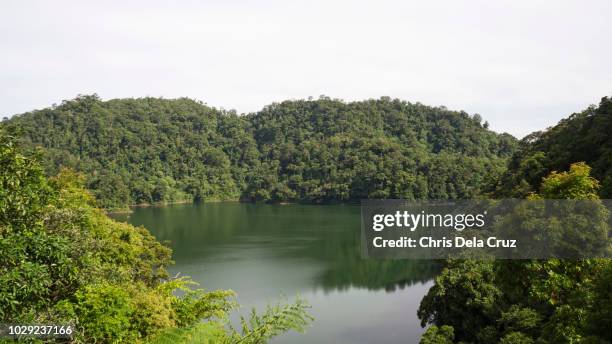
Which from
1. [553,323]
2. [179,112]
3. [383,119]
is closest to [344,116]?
[383,119]

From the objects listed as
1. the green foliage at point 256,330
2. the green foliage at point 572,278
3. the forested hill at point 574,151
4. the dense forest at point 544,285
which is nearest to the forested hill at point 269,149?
the forested hill at point 574,151

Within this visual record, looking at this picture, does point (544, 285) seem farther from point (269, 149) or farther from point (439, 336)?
point (269, 149)

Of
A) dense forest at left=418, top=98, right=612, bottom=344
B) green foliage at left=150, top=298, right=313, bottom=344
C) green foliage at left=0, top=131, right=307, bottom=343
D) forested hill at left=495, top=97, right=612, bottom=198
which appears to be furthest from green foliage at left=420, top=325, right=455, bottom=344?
forested hill at left=495, top=97, right=612, bottom=198

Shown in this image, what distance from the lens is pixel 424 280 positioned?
29.3m

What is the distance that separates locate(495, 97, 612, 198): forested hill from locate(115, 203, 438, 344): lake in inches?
300

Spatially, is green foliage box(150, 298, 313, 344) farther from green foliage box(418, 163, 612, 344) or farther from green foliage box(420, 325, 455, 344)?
green foliage box(420, 325, 455, 344)

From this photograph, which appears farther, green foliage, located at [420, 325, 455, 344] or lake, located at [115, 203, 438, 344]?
lake, located at [115, 203, 438, 344]

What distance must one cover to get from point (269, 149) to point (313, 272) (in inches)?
3156

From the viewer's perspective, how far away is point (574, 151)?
27.9 m

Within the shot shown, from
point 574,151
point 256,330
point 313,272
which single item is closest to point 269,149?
point 313,272

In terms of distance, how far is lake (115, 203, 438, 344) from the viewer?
2111 centimetres

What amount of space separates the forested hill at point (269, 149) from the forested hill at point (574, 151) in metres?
33.7

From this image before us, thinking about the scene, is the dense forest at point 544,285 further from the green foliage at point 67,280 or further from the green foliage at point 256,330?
the green foliage at point 67,280

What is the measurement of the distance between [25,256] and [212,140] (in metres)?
109
